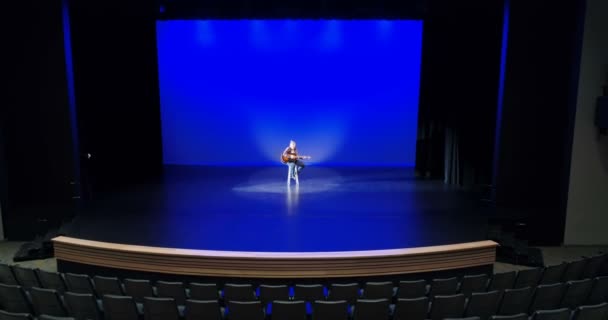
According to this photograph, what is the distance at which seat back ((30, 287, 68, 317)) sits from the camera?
5230 millimetres

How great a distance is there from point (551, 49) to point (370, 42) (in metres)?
5.12

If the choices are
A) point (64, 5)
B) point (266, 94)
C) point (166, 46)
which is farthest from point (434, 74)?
point (64, 5)

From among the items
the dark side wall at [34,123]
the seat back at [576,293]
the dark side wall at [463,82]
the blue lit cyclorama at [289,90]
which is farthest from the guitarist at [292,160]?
the seat back at [576,293]

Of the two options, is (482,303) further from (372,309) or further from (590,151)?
(590,151)

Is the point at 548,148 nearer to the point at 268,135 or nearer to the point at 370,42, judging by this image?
the point at 370,42

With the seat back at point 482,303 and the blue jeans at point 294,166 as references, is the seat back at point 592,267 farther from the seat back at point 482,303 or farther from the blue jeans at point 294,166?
the blue jeans at point 294,166

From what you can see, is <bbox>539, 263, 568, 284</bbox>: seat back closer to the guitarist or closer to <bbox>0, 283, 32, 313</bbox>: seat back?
<bbox>0, 283, 32, 313</bbox>: seat back

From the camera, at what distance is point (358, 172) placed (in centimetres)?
1343

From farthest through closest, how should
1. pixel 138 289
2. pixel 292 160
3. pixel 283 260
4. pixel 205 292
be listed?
pixel 292 160 < pixel 283 260 < pixel 138 289 < pixel 205 292

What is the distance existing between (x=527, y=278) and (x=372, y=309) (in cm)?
224

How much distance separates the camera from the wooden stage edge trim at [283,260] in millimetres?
6641

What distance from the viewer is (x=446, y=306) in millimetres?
5105

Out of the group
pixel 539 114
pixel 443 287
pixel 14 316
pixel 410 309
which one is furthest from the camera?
pixel 539 114

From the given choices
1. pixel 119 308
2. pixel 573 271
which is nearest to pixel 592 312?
pixel 573 271
